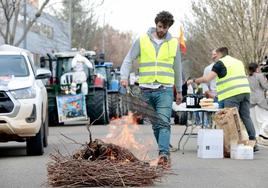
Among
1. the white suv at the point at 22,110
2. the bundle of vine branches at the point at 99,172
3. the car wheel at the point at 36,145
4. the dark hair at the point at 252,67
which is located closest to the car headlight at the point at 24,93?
the white suv at the point at 22,110

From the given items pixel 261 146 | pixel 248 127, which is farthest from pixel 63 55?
pixel 248 127

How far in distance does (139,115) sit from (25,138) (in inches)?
139

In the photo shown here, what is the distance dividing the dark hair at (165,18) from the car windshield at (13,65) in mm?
3909

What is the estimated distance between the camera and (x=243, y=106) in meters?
14.1

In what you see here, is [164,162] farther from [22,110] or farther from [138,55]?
[22,110]

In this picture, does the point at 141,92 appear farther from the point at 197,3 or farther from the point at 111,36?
the point at 111,36

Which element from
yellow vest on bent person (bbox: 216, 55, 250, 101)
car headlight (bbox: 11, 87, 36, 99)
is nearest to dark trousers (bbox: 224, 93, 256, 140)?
yellow vest on bent person (bbox: 216, 55, 250, 101)

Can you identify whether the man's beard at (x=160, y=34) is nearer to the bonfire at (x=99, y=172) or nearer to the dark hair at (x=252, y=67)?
the bonfire at (x=99, y=172)

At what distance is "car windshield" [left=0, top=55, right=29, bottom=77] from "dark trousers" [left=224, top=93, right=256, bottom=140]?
359cm

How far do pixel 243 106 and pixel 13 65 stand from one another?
13.7ft

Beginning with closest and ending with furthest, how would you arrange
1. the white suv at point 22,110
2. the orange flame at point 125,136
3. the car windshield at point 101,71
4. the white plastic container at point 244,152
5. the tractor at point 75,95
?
1. the orange flame at point 125,136
2. the white suv at point 22,110
3. the white plastic container at point 244,152
4. the tractor at point 75,95
5. the car windshield at point 101,71

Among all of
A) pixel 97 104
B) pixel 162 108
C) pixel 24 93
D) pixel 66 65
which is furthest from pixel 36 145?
pixel 66 65

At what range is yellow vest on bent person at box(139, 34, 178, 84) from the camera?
422 inches

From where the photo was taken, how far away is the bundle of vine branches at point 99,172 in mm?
8703
